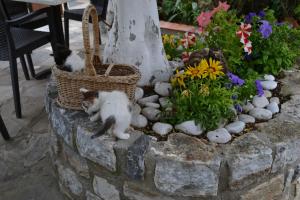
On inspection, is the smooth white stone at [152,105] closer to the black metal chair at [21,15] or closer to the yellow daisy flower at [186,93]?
the yellow daisy flower at [186,93]

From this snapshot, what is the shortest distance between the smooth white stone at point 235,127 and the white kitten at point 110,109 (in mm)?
556

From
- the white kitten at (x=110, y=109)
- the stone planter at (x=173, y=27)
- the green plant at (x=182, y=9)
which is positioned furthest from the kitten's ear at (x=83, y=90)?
the green plant at (x=182, y=9)

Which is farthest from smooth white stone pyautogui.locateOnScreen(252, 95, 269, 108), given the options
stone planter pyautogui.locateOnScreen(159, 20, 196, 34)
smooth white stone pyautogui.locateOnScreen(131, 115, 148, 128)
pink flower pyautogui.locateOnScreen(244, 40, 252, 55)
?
stone planter pyautogui.locateOnScreen(159, 20, 196, 34)

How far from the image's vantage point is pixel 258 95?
223 centimetres

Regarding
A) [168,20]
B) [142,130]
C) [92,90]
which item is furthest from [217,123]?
[168,20]

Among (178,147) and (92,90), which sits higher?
(92,90)

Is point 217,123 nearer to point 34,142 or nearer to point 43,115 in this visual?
point 34,142

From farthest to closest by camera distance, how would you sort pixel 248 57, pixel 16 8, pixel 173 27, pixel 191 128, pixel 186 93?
pixel 173 27 < pixel 16 8 < pixel 248 57 < pixel 186 93 < pixel 191 128

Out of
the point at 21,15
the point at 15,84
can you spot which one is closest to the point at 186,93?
the point at 15,84

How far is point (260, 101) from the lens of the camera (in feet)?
7.16

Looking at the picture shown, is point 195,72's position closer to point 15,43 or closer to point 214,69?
point 214,69

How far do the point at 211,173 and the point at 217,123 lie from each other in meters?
0.34

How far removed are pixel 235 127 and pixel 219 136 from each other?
14cm

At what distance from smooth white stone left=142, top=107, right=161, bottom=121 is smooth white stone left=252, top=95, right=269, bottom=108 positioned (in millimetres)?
593
